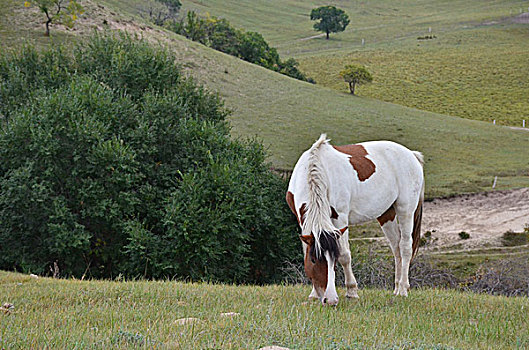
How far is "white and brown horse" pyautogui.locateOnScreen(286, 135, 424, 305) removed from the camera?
8.11 m

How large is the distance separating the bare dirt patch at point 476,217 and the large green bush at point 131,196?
8.67 metres

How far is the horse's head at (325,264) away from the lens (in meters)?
7.98

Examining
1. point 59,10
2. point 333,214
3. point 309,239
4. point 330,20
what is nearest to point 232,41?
point 59,10

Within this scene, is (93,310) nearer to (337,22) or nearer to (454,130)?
(454,130)

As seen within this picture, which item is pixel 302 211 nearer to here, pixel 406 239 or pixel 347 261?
pixel 347 261

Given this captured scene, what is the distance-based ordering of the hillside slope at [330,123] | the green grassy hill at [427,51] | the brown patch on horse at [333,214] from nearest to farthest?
the brown patch on horse at [333,214]
the hillside slope at [330,123]
the green grassy hill at [427,51]

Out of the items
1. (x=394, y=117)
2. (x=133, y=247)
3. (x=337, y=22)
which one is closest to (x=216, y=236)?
(x=133, y=247)

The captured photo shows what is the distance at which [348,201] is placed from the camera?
917 cm

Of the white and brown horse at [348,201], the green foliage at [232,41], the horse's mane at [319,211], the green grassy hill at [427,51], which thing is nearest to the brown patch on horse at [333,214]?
the white and brown horse at [348,201]

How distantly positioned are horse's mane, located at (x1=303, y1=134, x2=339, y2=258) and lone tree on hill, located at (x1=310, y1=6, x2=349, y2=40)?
117m

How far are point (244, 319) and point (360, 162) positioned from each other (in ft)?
12.8

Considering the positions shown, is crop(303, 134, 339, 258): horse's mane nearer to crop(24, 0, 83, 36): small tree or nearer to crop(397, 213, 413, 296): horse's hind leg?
crop(397, 213, 413, 296): horse's hind leg

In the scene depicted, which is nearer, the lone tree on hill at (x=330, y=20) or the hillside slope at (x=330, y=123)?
the hillside slope at (x=330, y=123)

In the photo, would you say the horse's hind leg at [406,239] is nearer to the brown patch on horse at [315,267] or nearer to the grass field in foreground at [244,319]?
the grass field in foreground at [244,319]
